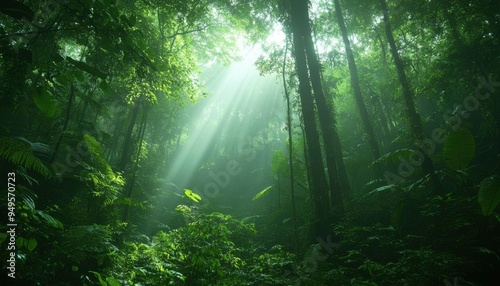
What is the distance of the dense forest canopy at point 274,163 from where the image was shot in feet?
9.00

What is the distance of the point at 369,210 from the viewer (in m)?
7.13

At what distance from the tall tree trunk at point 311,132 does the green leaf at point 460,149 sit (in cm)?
268

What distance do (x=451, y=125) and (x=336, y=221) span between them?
23.3ft

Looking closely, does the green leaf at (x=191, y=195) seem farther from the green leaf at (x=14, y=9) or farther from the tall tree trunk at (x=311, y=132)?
the green leaf at (x=14, y=9)

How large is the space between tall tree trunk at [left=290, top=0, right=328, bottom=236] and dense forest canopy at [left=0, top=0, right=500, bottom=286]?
0.11ft

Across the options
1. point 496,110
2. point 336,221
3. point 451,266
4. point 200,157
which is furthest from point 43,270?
point 200,157

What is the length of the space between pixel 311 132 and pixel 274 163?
580 cm

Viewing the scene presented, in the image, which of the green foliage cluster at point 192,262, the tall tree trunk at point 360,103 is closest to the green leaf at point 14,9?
the green foliage cluster at point 192,262

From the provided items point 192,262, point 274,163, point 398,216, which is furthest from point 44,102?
point 274,163

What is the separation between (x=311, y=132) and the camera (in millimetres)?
7035

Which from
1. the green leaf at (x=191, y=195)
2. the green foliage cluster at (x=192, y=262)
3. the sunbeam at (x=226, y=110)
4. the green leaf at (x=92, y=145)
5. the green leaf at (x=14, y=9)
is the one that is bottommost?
the green foliage cluster at (x=192, y=262)

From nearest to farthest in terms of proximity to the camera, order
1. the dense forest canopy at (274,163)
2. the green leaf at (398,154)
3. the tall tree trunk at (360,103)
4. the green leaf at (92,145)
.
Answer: the dense forest canopy at (274,163), the green leaf at (92,145), the green leaf at (398,154), the tall tree trunk at (360,103)

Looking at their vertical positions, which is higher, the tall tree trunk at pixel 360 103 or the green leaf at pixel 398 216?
the tall tree trunk at pixel 360 103

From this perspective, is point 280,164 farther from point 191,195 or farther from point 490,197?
point 490,197
